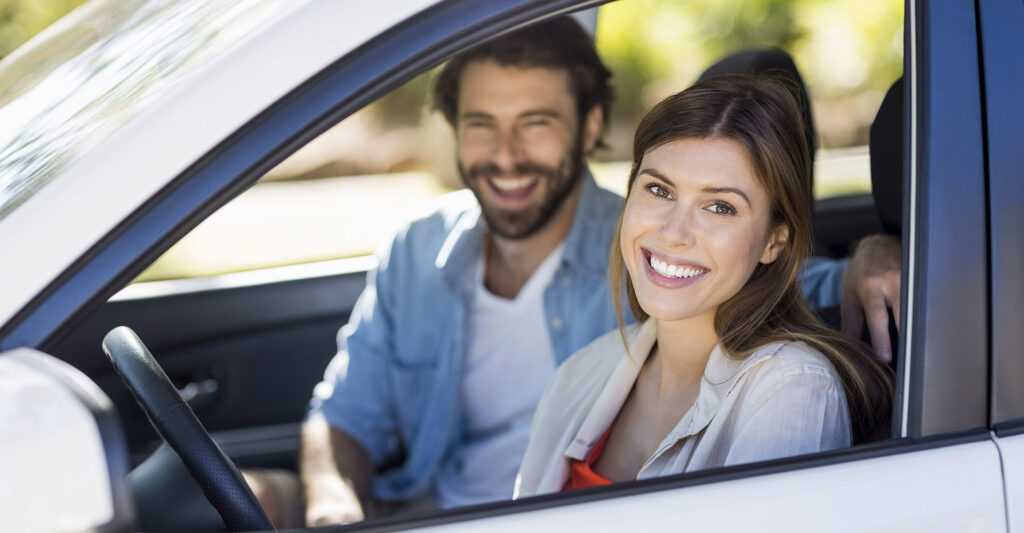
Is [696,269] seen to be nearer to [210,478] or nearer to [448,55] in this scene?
[448,55]

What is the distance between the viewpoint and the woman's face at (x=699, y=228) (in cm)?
154

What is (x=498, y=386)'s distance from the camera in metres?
2.62

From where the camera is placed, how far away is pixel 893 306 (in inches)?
66.2

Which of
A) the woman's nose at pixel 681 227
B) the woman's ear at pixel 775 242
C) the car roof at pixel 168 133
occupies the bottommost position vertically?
the woman's ear at pixel 775 242

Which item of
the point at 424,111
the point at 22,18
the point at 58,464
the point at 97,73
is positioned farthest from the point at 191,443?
the point at 22,18

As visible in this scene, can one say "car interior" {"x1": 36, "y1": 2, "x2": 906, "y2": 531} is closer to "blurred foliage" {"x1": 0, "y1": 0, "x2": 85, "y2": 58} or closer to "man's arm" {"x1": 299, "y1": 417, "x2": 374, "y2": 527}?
"man's arm" {"x1": 299, "y1": 417, "x2": 374, "y2": 527}

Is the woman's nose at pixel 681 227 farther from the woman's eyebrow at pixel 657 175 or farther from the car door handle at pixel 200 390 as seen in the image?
the car door handle at pixel 200 390

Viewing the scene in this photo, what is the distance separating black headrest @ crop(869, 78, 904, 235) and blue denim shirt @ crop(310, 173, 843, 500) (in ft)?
2.88

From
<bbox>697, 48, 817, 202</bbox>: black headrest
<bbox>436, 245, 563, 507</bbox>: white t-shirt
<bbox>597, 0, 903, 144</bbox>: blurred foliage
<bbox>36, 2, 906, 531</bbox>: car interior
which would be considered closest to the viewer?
<bbox>697, 48, 817, 202</bbox>: black headrest

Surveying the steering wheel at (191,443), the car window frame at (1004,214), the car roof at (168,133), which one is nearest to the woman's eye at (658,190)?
the car window frame at (1004,214)

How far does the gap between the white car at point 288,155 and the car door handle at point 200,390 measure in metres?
1.30

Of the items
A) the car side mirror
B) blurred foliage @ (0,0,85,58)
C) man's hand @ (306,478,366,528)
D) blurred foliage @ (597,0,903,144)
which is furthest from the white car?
blurred foliage @ (597,0,903,144)

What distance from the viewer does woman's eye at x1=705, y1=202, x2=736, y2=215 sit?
1552mm

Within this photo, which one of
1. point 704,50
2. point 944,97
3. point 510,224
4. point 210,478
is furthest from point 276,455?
point 704,50
